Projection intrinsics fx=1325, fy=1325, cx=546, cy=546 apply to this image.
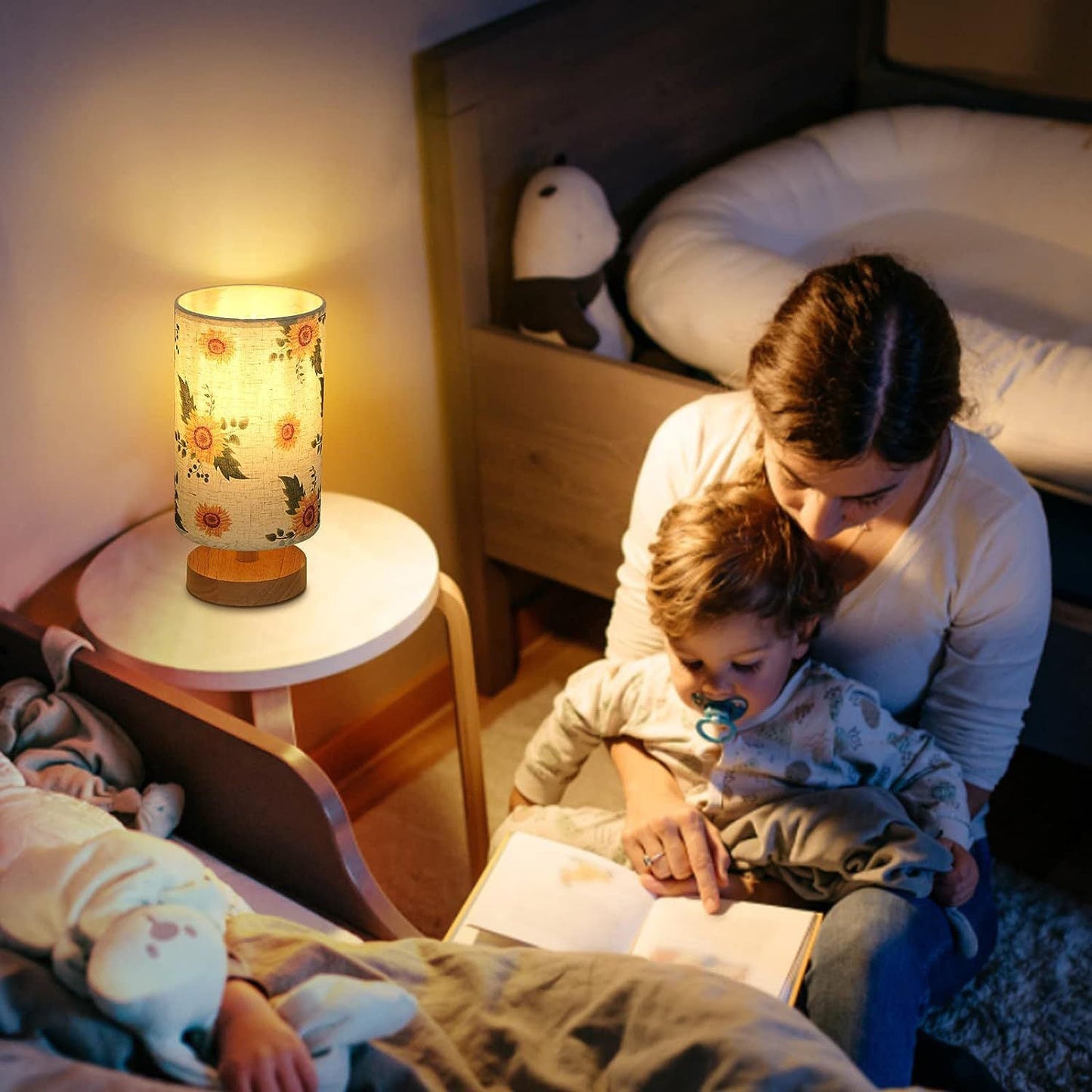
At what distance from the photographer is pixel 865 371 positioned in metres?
1.10

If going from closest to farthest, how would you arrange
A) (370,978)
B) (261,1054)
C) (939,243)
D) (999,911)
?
(261,1054) → (370,978) → (999,911) → (939,243)

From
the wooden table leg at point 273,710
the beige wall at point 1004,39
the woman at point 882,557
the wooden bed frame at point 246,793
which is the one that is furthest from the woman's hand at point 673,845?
the beige wall at point 1004,39

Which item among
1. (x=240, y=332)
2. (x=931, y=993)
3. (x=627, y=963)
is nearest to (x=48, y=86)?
(x=240, y=332)

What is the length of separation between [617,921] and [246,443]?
1.80 ft

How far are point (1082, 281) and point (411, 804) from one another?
1201 mm

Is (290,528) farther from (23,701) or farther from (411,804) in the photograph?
(411,804)

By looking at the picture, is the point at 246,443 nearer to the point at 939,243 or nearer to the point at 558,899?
the point at 558,899

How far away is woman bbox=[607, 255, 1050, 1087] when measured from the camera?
1.10 metres

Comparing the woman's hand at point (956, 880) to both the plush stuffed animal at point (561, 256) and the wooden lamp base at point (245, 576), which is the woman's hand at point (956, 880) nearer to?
the wooden lamp base at point (245, 576)

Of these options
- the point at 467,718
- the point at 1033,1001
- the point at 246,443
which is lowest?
the point at 1033,1001

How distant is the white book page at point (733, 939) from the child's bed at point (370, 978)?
214mm

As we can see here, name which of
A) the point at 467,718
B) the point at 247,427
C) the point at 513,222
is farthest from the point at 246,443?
the point at 513,222

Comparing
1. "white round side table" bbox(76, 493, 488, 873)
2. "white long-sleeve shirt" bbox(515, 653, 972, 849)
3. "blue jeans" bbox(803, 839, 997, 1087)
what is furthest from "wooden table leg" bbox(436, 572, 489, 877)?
"blue jeans" bbox(803, 839, 997, 1087)

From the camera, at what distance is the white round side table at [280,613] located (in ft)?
4.00
